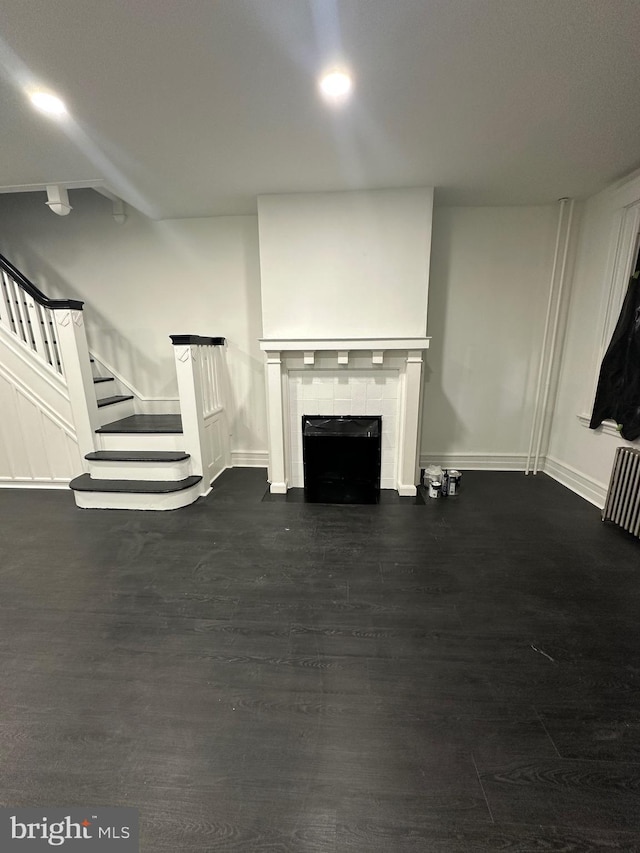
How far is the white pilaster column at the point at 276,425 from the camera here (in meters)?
2.99

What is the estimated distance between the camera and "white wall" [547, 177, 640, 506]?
107 inches

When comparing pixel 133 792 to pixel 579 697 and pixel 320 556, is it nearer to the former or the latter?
pixel 320 556

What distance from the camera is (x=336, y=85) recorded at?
5.30 ft

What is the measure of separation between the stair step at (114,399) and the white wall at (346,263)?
5.71 feet

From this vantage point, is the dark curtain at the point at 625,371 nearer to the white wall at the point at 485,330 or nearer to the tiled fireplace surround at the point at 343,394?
the white wall at the point at 485,330

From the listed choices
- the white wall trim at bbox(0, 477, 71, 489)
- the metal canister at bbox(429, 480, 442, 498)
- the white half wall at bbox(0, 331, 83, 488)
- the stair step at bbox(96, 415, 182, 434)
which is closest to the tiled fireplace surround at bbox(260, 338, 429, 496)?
the metal canister at bbox(429, 480, 442, 498)

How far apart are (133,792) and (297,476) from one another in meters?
2.34

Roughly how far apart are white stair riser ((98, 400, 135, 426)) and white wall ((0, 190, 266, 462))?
14.5 inches

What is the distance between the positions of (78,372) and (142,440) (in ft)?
2.55

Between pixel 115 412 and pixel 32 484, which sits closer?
pixel 32 484

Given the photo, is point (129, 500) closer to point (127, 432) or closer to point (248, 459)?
point (127, 432)

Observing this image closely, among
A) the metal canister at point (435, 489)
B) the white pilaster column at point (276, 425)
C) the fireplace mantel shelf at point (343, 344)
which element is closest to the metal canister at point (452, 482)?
the metal canister at point (435, 489)

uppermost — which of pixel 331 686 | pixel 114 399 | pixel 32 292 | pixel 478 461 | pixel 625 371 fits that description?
pixel 32 292

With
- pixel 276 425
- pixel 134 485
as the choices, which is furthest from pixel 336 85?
pixel 134 485
